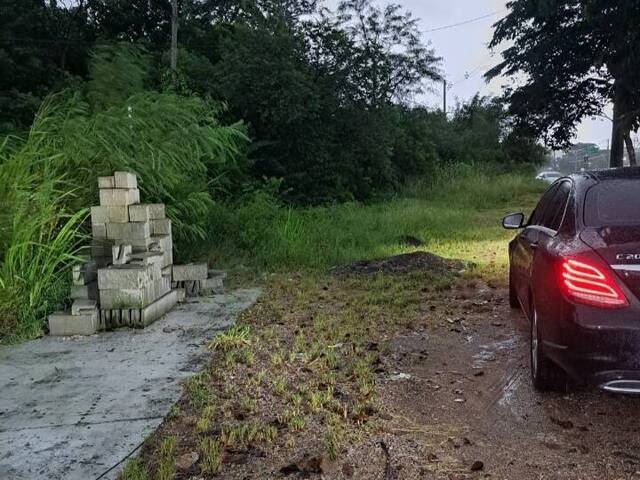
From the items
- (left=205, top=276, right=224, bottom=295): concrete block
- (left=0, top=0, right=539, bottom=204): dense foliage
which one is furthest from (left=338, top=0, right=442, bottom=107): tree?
(left=205, top=276, right=224, bottom=295): concrete block

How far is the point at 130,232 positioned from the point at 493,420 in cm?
374

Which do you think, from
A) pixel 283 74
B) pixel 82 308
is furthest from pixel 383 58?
pixel 82 308

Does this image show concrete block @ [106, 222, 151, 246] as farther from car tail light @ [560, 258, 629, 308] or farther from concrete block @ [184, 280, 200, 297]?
car tail light @ [560, 258, 629, 308]

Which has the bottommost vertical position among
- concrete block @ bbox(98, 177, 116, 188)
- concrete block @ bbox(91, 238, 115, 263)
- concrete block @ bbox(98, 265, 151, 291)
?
concrete block @ bbox(98, 265, 151, 291)

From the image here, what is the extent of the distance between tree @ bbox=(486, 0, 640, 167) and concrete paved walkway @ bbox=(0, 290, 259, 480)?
17.2 m

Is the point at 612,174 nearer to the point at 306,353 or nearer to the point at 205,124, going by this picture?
the point at 306,353

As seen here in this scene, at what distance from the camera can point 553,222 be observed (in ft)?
11.9

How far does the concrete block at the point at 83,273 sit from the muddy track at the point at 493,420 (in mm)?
2782

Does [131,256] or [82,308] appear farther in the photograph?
[131,256]

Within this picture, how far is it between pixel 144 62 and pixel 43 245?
6590 mm

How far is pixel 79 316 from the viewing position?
4613 millimetres

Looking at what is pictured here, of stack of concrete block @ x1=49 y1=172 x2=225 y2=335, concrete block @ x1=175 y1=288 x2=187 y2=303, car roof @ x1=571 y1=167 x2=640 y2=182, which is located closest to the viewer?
car roof @ x1=571 y1=167 x2=640 y2=182

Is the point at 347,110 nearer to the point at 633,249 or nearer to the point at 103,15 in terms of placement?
the point at 103,15

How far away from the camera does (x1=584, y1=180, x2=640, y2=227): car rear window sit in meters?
3.05
